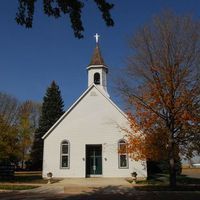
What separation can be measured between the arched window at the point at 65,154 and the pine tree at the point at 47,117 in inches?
734

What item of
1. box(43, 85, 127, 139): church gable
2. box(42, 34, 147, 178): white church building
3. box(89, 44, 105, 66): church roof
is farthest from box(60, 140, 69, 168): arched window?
box(89, 44, 105, 66): church roof

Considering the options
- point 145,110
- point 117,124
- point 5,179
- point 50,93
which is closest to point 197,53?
point 145,110

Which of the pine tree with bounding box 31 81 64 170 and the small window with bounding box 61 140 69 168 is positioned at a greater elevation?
the pine tree with bounding box 31 81 64 170

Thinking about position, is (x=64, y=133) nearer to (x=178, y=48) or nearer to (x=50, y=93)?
(x=178, y=48)

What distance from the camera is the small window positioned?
3028cm

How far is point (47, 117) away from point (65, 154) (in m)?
20.5

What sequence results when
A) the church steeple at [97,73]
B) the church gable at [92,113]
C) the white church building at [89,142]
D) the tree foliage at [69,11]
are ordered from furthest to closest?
the church steeple at [97,73]
the church gable at [92,113]
the white church building at [89,142]
the tree foliage at [69,11]

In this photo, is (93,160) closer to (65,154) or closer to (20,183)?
(65,154)

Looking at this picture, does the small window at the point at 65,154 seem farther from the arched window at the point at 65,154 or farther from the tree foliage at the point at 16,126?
the tree foliage at the point at 16,126

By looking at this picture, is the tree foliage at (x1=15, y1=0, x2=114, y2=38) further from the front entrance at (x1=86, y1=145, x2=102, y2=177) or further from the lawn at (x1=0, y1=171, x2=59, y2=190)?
the front entrance at (x1=86, y1=145, x2=102, y2=177)

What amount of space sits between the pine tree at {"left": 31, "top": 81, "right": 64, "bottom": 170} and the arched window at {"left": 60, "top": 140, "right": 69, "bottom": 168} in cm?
1865

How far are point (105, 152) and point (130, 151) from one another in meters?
8.30

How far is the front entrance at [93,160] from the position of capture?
30.8 meters

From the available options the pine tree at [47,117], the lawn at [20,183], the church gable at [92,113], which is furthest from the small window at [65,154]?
the pine tree at [47,117]
